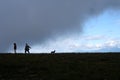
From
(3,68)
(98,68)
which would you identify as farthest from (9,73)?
→ (98,68)

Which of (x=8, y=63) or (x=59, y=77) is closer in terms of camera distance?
(x=59, y=77)

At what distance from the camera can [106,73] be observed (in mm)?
41156

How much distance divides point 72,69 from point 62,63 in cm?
444

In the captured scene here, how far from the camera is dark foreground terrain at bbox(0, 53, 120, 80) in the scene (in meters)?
40.0

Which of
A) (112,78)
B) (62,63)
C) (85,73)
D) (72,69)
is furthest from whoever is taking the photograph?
(62,63)

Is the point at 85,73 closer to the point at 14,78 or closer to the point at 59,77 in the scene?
the point at 59,77

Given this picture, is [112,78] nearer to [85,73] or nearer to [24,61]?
[85,73]

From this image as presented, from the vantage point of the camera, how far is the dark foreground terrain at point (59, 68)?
3999 centimetres

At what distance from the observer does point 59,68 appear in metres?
44.4

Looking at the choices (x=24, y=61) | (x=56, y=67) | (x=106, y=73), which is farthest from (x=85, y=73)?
(x=24, y=61)

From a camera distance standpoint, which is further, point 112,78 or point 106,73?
point 106,73

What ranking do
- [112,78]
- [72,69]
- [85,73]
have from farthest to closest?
1. [72,69]
2. [85,73]
3. [112,78]

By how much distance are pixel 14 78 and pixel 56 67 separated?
6.36 meters

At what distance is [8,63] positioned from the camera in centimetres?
4875
